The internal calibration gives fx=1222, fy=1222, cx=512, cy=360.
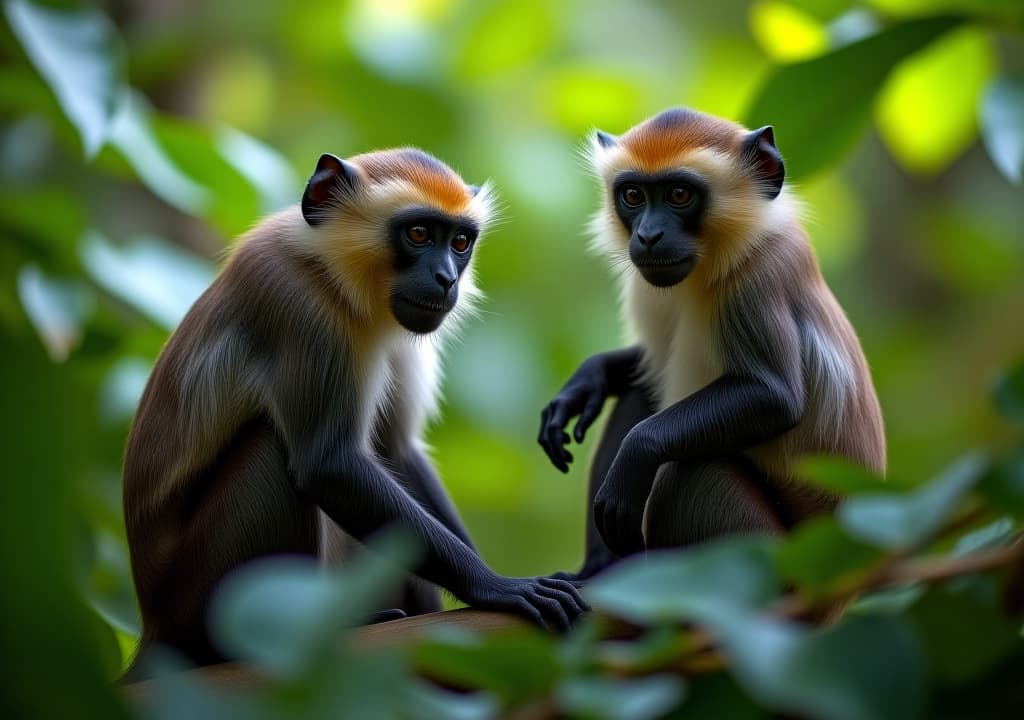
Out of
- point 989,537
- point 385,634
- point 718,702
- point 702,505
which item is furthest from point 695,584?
point 702,505

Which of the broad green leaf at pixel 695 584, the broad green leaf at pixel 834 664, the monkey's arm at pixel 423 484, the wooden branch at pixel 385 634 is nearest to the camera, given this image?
the broad green leaf at pixel 834 664

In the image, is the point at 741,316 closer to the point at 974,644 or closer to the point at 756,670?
the point at 974,644

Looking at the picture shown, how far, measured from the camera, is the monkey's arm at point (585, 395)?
5242 millimetres

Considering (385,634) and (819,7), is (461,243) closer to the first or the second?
(385,634)

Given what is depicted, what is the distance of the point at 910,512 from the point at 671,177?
10.2 feet

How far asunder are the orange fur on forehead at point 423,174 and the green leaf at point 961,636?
309cm

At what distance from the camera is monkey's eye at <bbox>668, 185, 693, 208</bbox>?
4.96m

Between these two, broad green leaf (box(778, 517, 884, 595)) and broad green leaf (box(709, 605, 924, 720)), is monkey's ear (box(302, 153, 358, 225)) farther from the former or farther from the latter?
broad green leaf (box(709, 605, 924, 720))

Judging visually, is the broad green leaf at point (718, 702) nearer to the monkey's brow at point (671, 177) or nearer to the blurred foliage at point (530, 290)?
the blurred foliage at point (530, 290)

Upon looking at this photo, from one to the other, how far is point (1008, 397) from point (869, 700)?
657 millimetres

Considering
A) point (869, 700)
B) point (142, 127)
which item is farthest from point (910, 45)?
point (142, 127)

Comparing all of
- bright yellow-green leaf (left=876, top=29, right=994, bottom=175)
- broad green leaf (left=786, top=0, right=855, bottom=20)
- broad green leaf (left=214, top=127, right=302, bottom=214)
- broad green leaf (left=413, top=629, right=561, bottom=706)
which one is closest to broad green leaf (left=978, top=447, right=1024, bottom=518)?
broad green leaf (left=413, top=629, right=561, bottom=706)

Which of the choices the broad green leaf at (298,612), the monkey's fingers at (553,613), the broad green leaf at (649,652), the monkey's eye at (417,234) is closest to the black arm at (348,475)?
the monkey's fingers at (553,613)

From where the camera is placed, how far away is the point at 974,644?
225cm
